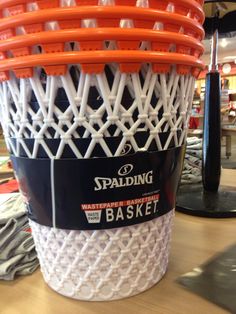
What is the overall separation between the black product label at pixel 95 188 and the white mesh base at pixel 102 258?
13mm

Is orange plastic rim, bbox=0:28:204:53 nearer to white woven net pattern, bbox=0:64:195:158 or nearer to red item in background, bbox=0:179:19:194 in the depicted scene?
white woven net pattern, bbox=0:64:195:158

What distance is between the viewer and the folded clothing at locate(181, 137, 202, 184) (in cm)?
70

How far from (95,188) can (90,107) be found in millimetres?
71

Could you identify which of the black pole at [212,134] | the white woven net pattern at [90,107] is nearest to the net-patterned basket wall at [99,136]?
the white woven net pattern at [90,107]

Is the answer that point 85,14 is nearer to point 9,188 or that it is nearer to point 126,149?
point 126,149

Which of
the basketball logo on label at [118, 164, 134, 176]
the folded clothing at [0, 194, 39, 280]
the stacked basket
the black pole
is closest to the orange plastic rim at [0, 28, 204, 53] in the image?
the stacked basket

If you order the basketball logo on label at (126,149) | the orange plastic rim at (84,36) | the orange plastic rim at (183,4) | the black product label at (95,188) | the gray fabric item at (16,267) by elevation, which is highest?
the orange plastic rim at (183,4)

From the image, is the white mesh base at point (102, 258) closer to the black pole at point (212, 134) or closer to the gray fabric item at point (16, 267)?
the gray fabric item at point (16, 267)

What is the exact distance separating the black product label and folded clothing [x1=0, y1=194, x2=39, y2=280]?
0.09m

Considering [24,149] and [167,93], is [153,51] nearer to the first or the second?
[167,93]

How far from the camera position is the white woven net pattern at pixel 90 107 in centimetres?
25

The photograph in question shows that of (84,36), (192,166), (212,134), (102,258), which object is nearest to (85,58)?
(84,36)

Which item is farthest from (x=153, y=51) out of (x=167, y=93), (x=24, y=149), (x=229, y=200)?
(x=229, y=200)

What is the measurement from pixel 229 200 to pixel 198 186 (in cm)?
10
